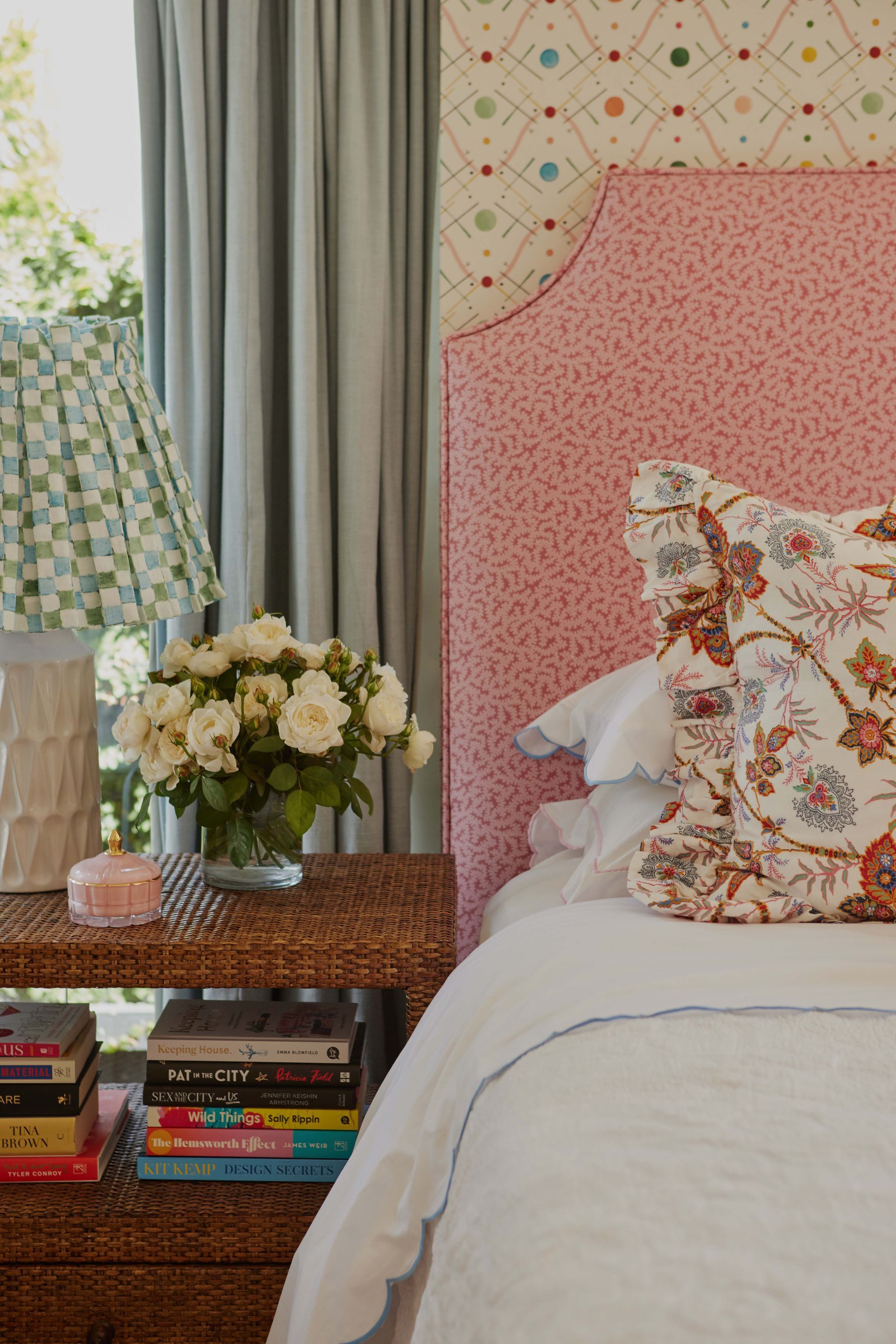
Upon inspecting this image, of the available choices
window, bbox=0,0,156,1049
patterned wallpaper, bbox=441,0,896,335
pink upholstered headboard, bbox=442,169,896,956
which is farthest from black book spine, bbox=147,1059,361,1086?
patterned wallpaper, bbox=441,0,896,335

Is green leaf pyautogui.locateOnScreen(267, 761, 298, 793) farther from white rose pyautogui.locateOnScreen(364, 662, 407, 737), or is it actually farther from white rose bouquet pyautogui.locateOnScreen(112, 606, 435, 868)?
white rose pyautogui.locateOnScreen(364, 662, 407, 737)

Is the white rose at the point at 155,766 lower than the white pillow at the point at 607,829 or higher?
higher

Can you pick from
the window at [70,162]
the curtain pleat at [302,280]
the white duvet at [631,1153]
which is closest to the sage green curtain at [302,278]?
the curtain pleat at [302,280]

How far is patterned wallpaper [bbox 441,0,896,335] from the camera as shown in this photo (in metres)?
1.58

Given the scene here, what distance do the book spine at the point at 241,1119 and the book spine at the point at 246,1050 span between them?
2.1 inches

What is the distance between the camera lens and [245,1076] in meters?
1.22

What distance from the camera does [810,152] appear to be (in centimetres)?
160

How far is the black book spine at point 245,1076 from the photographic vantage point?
1.22 m

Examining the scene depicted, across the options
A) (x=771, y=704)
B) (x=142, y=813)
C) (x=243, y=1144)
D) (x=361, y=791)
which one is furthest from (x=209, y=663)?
(x=142, y=813)

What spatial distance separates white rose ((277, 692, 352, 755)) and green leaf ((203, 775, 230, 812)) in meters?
0.10

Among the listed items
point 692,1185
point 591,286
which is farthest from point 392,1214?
point 591,286

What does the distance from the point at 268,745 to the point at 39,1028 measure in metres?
0.44

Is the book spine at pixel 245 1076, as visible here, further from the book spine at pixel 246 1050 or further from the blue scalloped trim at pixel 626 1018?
the blue scalloped trim at pixel 626 1018

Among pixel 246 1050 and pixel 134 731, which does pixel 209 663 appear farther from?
pixel 246 1050
